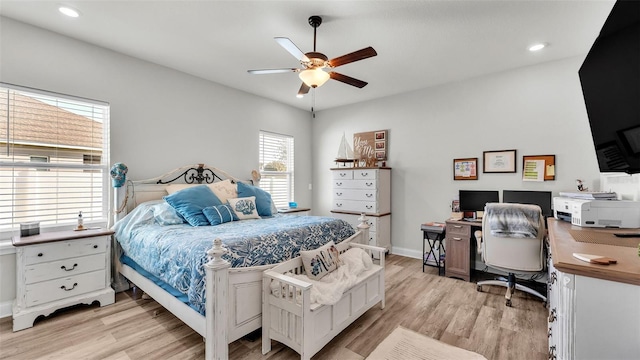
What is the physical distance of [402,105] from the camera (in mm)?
4496

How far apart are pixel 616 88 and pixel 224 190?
11.6 feet

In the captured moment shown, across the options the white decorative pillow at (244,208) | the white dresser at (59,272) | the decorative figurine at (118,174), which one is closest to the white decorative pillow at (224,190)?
the white decorative pillow at (244,208)

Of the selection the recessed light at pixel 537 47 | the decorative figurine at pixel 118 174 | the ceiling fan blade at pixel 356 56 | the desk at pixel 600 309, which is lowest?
the desk at pixel 600 309

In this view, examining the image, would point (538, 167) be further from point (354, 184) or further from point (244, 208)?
point (244, 208)

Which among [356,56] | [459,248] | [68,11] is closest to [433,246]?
[459,248]

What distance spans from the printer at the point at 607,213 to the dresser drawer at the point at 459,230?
4.21 ft

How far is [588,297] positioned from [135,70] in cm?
433

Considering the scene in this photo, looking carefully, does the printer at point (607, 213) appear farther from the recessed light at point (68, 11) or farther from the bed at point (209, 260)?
the recessed light at point (68, 11)

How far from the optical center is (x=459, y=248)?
Answer: 3.45 meters

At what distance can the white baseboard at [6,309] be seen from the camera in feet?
7.91

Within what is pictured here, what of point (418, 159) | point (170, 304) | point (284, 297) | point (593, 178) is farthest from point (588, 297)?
point (418, 159)

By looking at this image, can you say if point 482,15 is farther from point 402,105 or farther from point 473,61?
point 402,105

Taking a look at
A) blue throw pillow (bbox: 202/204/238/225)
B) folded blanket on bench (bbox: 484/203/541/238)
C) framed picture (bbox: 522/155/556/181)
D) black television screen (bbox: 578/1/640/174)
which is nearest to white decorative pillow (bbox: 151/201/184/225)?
blue throw pillow (bbox: 202/204/238/225)

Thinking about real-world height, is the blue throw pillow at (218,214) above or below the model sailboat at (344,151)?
below
